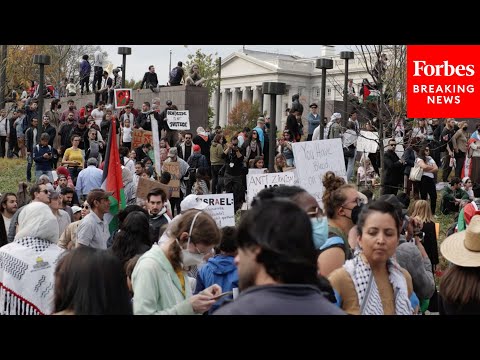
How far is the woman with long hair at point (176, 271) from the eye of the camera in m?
4.89

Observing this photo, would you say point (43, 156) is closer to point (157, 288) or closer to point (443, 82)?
point (443, 82)

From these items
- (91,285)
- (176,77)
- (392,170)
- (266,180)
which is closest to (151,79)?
(176,77)

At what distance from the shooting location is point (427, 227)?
34.8 feet

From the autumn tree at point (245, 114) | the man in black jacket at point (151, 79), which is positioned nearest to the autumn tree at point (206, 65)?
A: the autumn tree at point (245, 114)

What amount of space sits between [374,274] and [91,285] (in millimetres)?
1676

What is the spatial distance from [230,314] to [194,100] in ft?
87.6

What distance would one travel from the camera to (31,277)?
6621 millimetres

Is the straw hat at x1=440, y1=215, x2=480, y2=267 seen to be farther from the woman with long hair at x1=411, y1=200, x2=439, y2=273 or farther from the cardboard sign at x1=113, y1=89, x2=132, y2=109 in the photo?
the cardboard sign at x1=113, y1=89, x2=132, y2=109

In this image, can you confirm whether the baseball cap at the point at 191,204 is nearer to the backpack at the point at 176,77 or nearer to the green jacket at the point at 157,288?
the green jacket at the point at 157,288

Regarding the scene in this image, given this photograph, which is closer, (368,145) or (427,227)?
(427,227)

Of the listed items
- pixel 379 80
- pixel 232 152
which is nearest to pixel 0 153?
pixel 232 152

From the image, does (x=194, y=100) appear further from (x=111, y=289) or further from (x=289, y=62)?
(x=289, y=62)

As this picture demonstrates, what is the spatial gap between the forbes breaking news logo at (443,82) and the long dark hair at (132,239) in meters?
4.33

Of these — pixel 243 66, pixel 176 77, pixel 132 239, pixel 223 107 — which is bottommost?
pixel 132 239
